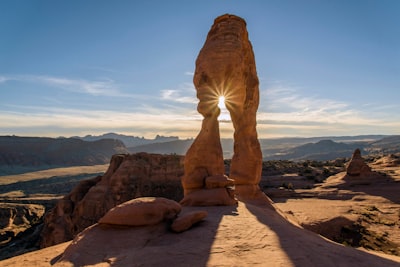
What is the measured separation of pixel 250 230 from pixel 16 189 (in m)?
72.1

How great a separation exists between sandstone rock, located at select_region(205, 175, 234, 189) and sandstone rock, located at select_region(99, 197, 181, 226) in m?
3.73

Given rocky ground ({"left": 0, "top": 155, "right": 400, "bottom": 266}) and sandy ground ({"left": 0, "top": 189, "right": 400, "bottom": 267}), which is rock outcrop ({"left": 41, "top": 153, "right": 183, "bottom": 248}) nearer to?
rocky ground ({"left": 0, "top": 155, "right": 400, "bottom": 266})

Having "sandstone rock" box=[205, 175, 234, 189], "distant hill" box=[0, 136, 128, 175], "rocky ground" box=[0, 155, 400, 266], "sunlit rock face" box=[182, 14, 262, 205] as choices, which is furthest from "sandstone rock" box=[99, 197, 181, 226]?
"distant hill" box=[0, 136, 128, 175]

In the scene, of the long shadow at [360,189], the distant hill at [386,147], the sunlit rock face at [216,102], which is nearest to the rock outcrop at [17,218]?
the sunlit rock face at [216,102]

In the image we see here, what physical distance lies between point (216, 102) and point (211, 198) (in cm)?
482

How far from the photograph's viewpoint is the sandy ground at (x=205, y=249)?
621cm

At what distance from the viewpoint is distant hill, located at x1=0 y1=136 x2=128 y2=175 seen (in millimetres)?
101375

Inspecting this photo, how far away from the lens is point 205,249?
6.73 metres

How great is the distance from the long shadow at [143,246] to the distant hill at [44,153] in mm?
101718

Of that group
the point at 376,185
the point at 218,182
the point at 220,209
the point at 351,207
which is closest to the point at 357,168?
the point at 376,185

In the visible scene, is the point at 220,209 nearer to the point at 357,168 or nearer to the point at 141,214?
the point at 141,214

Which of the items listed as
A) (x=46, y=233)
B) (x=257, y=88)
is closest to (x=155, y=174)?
(x=46, y=233)

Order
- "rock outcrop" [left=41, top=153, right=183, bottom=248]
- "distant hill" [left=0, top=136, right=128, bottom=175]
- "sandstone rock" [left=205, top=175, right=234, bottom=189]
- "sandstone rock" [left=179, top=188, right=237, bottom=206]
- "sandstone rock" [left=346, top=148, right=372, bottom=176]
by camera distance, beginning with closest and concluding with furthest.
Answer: "sandstone rock" [left=179, top=188, right=237, bottom=206] → "sandstone rock" [left=205, top=175, right=234, bottom=189] → "rock outcrop" [left=41, top=153, right=183, bottom=248] → "sandstone rock" [left=346, top=148, right=372, bottom=176] → "distant hill" [left=0, top=136, right=128, bottom=175]

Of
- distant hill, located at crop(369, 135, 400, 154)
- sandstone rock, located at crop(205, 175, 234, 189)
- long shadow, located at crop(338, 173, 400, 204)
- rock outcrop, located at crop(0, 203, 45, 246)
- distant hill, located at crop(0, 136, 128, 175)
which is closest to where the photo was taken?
sandstone rock, located at crop(205, 175, 234, 189)
